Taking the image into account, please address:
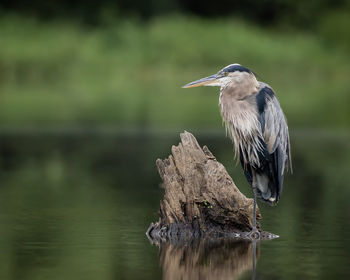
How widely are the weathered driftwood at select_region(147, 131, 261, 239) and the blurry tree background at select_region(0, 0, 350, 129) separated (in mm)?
12546

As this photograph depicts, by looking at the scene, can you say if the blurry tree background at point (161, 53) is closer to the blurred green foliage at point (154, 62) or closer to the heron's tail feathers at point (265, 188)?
the blurred green foliage at point (154, 62)

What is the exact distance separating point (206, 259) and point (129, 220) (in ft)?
6.09

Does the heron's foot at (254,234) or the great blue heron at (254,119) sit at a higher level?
the great blue heron at (254,119)

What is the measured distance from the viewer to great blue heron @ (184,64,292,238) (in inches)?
297

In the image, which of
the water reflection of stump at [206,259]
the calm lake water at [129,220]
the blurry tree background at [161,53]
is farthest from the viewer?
the blurry tree background at [161,53]

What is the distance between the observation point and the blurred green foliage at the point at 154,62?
81.5ft

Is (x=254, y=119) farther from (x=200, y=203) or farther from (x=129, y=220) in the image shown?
(x=129, y=220)

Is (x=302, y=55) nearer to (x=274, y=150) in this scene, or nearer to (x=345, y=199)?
(x=345, y=199)

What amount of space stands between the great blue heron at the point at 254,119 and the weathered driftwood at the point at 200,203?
0.31 meters

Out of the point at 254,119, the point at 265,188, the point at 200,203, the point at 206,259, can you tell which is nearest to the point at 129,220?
the point at 200,203

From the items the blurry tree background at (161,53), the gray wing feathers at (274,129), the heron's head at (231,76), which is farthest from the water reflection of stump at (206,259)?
the blurry tree background at (161,53)

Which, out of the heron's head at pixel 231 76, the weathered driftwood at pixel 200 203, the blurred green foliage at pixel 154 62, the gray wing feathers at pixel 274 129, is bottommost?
the blurred green foliage at pixel 154 62

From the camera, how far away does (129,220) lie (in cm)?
824

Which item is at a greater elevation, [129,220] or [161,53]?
[129,220]
